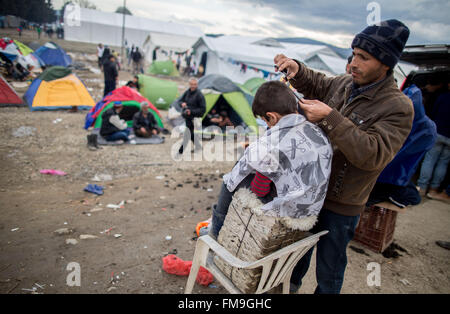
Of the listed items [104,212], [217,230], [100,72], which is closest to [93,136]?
[104,212]

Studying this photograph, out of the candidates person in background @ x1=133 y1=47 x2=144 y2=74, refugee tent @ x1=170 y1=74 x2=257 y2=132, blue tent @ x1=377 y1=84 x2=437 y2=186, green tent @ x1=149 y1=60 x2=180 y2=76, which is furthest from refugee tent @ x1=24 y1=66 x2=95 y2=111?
green tent @ x1=149 y1=60 x2=180 y2=76

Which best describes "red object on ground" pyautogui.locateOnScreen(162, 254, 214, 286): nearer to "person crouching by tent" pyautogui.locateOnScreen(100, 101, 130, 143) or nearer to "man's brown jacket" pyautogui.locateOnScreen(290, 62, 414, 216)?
"man's brown jacket" pyautogui.locateOnScreen(290, 62, 414, 216)

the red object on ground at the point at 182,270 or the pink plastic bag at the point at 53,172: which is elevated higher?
the red object on ground at the point at 182,270

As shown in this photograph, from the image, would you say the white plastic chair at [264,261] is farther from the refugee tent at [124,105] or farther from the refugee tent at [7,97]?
the refugee tent at [7,97]

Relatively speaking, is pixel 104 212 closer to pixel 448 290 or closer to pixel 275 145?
pixel 275 145

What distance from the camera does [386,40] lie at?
5.06ft

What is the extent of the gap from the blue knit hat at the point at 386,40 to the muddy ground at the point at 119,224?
2.34 m

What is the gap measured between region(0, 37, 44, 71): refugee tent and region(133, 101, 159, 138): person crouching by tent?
9.34 meters

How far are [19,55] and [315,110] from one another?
16197 millimetres

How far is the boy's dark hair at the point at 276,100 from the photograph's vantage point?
1684mm

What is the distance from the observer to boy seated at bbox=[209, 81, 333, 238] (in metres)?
1.53

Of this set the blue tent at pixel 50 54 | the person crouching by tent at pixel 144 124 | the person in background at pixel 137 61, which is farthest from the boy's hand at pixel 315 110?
the person in background at pixel 137 61

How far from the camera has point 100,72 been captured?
672 inches
